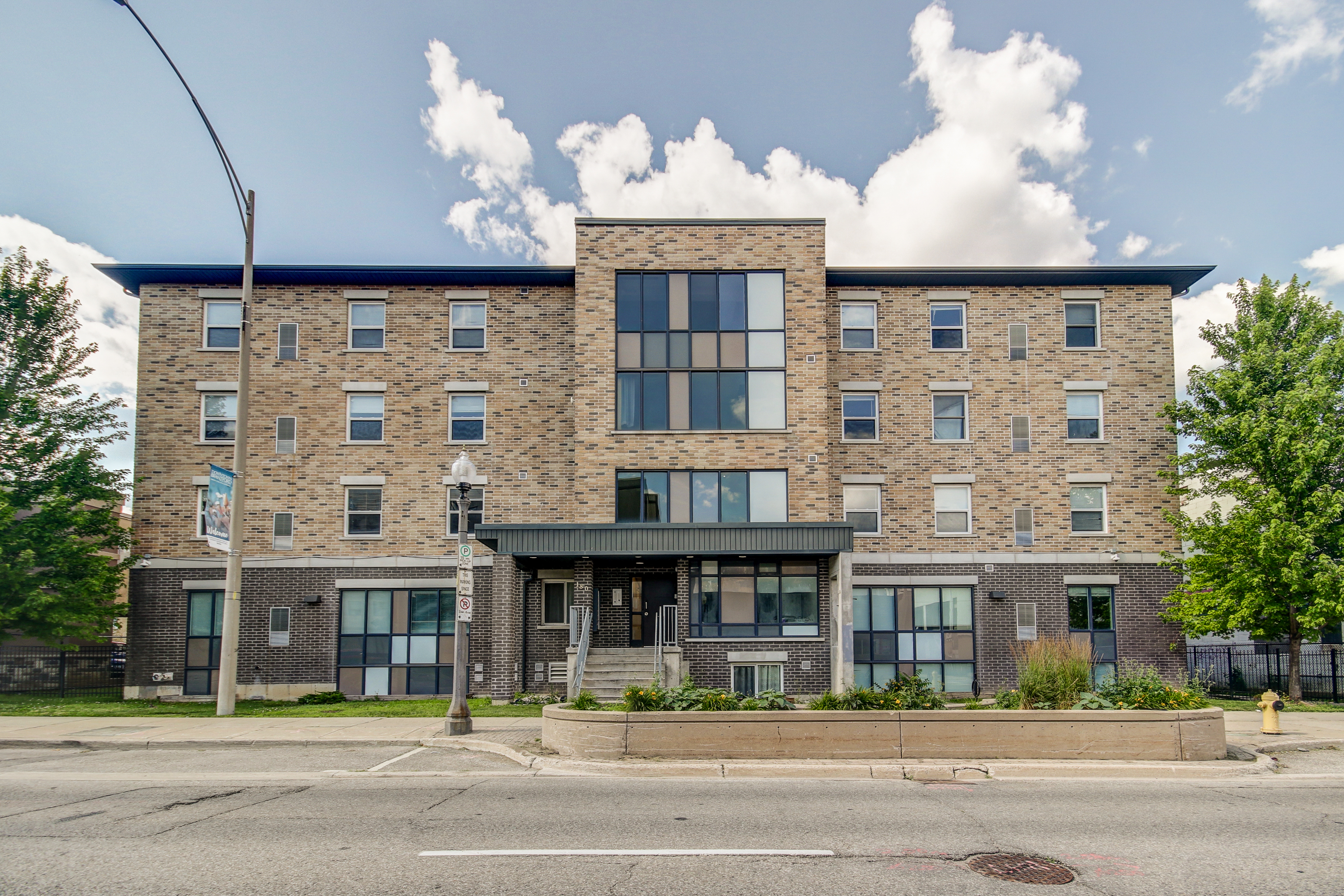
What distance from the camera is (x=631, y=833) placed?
819 cm

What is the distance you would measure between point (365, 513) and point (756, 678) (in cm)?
1179

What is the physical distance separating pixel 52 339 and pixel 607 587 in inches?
649

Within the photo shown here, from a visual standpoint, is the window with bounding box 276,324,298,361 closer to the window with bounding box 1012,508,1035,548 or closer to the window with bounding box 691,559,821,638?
the window with bounding box 691,559,821,638

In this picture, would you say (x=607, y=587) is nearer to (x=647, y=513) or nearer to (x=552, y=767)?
(x=647, y=513)

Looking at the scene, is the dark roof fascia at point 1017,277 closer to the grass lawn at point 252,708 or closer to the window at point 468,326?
the window at point 468,326

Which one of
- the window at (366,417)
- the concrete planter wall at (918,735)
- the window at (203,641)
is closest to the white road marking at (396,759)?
the concrete planter wall at (918,735)

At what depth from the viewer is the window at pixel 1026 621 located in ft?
75.6

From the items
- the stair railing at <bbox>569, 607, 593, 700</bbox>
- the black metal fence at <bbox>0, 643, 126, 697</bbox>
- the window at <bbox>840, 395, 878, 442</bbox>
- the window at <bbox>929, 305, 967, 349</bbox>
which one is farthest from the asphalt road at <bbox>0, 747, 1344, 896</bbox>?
the window at <bbox>929, 305, 967, 349</bbox>

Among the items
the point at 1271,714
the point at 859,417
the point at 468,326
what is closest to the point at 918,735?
the point at 1271,714

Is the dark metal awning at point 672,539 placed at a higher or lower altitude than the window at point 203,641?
higher

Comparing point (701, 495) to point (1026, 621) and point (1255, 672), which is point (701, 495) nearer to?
point (1026, 621)

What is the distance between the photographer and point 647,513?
72.2ft

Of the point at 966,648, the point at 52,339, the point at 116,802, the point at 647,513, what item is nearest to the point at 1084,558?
the point at 966,648

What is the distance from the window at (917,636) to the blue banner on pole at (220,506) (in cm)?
1552
